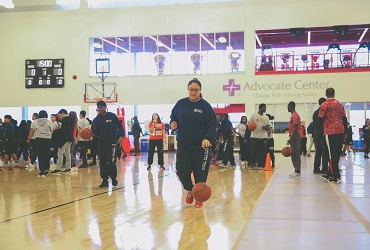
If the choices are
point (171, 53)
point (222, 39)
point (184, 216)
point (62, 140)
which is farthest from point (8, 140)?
point (222, 39)

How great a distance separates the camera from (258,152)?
1288cm

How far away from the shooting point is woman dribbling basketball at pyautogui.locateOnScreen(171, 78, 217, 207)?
6.27m

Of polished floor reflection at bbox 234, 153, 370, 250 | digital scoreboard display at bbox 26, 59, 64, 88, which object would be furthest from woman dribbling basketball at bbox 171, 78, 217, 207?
digital scoreboard display at bbox 26, 59, 64, 88

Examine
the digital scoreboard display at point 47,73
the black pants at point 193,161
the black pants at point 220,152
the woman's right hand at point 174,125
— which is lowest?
the black pants at point 220,152

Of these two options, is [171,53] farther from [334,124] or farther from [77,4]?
[334,124]

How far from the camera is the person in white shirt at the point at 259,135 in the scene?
12.3m

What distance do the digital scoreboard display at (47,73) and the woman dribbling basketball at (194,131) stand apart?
65.3 ft

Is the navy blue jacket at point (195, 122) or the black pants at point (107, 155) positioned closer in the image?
the navy blue jacket at point (195, 122)

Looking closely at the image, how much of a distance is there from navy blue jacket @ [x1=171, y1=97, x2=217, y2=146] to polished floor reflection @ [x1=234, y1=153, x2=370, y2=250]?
1.27 m

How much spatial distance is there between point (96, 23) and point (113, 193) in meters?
18.7

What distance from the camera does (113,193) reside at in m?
8.16

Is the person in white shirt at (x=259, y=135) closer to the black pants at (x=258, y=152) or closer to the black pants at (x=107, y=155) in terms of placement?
the black pants at (x=258, y=152)

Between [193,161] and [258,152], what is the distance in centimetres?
679

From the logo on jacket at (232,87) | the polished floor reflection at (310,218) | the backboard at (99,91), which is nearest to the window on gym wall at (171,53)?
the logo on jacket at (232,87)
